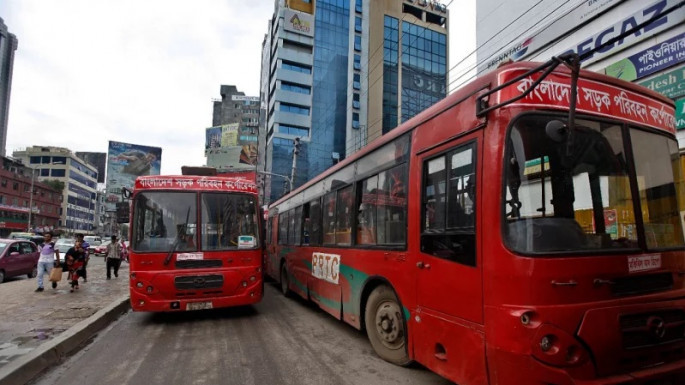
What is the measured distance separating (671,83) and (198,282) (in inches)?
401

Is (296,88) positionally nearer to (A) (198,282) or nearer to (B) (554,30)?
(B) (554,30)

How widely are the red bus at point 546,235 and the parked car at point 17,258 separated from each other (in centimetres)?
1595

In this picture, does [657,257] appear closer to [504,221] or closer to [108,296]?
[504,221]

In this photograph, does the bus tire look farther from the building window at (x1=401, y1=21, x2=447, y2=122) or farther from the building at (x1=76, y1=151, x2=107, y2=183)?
the building at (x1=76, y1=151, x2=107, y2=183)

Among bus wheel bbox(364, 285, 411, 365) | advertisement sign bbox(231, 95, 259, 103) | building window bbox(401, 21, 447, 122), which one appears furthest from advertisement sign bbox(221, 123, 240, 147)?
bus wheel bbox(364, 285, 411, 365)

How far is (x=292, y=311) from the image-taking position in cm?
918

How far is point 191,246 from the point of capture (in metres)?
7.92

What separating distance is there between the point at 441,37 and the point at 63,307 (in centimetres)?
7998

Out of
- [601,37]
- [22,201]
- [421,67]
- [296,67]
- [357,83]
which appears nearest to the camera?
[601,37]

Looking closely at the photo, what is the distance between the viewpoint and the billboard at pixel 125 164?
69.1m

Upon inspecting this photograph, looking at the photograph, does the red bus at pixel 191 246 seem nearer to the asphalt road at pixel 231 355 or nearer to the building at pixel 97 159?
the asphalt road at pixel 231 355

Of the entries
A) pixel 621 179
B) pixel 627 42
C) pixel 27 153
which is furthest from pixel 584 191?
pixel 27 153

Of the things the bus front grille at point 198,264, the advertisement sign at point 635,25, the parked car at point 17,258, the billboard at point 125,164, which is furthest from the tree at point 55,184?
the advertisement sign at point 635,25

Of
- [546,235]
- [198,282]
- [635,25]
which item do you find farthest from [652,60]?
[198,282]
